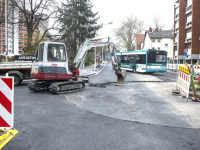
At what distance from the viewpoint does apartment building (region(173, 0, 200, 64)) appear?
136 feet

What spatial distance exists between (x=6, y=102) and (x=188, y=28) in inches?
1842

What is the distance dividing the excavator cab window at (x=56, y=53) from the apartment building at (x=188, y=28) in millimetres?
29668

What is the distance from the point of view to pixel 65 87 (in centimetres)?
1054

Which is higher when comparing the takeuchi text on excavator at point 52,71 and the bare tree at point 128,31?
the bare tree at point 128,31

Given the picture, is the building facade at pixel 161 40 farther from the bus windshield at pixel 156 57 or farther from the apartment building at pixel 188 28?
the bus windshield at pixel 156 57

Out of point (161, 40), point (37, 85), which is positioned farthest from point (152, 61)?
point (161, 40)

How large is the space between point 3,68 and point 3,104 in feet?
33.6

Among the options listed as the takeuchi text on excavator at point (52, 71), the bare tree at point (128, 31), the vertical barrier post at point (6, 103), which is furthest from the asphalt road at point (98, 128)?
the bare tree at point (128, 31)

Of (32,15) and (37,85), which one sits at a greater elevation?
(32,15)

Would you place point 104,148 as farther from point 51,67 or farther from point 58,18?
point 58,18

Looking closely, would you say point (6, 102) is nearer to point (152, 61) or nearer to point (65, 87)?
point (65, 87)

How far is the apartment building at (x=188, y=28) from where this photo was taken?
4134cm

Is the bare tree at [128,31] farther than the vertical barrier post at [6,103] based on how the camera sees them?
Yes

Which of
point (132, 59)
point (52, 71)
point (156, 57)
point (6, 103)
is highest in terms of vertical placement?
point (156, 57)
